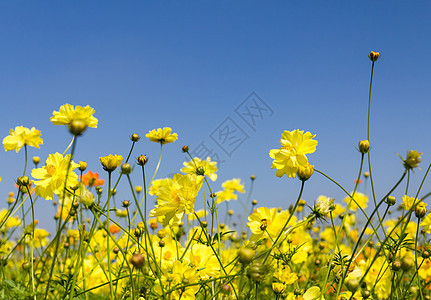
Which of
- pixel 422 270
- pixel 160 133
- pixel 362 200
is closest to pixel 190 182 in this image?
pixel 160 133

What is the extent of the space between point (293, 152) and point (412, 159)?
1.03 feet

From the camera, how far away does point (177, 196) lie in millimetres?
961

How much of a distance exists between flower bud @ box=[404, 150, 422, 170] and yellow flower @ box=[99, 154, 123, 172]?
719mm

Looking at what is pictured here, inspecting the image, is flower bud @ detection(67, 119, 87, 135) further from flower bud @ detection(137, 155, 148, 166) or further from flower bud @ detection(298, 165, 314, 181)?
flower bud @ detection(298, 165, 314, 181)

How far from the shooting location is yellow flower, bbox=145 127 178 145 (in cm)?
135

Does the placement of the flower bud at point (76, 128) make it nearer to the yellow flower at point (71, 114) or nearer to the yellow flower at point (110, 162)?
the yellow flower at point (110, 162)

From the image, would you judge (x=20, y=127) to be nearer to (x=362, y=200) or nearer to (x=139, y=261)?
(x=139, y=261)

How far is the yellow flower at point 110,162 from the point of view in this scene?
3.04 ft

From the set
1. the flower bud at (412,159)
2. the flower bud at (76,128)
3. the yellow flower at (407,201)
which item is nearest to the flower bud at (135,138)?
the flower bud at (76,128)

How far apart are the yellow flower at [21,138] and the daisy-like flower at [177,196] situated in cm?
71

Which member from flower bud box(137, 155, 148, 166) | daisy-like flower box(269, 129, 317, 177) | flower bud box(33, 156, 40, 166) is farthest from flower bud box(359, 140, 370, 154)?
flower bud box(33, 156, 40, 166)

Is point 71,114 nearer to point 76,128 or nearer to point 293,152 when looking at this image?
point 76,128

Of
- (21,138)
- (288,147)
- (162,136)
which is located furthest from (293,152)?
(21,138)

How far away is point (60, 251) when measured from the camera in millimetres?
2012
